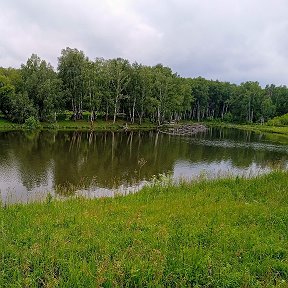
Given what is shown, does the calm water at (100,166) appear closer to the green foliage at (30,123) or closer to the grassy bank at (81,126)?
the green foliage at (30,123)

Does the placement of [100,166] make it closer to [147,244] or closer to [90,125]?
[147,244]

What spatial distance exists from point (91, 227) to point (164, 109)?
277 ft

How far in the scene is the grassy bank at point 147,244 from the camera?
23.4 ft

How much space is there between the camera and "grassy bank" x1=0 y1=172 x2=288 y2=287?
714 centimetres


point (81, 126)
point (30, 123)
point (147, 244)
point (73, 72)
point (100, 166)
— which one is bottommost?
point (100, 166)

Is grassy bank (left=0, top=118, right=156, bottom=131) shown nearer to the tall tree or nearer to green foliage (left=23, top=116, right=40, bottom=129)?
green foliage (left=23, top=116, right=40, bottom=129)

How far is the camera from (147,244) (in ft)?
29.2

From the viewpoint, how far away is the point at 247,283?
23.4 ft

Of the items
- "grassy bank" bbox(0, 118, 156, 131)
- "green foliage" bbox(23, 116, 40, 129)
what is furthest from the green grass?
"green foliage" bbox(23, 116, 40, 129)

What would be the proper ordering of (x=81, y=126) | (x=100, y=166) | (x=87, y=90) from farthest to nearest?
(x=87, y=90), (x=81, y=126), (x=100, y=166)

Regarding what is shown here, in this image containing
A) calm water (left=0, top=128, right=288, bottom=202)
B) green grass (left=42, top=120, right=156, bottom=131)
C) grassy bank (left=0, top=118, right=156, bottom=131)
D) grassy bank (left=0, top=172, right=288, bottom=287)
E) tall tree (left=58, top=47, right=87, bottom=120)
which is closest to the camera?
grassy bank (left=0, top=172, right=288, bottom=287)

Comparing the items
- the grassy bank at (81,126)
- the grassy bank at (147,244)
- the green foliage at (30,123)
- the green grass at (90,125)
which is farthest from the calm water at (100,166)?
the green grass at (90,125)

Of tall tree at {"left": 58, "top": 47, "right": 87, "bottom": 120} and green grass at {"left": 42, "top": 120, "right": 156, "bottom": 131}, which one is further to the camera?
tall tree at {"left": 58, "top": 47, "right": 87, "bottom": 120}

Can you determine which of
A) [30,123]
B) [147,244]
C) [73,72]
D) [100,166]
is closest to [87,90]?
[73,72]
